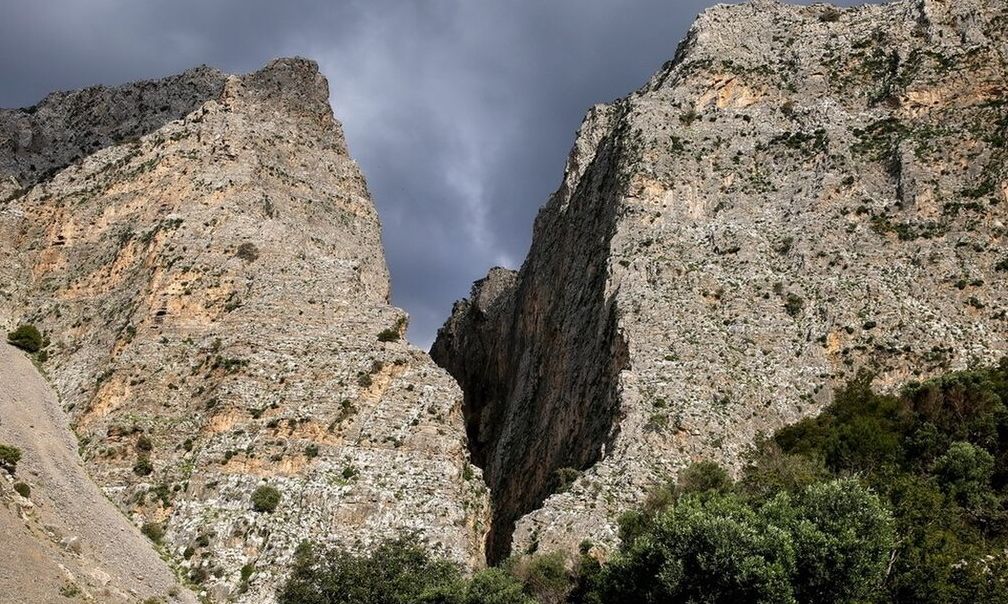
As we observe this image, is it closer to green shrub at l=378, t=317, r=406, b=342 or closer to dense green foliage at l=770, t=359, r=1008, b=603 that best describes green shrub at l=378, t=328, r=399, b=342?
green shrub at l=378, t=317, r=406, b=342

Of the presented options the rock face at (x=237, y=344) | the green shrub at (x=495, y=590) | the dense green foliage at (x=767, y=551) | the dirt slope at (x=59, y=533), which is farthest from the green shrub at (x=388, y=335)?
the dense green foliage at (x=767, y=551)

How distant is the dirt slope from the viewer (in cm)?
3531

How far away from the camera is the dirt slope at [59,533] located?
35.3 meters

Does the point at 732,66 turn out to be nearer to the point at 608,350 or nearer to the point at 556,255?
the point at 556,255

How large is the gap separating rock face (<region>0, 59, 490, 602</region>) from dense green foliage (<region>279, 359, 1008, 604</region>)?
4.51m

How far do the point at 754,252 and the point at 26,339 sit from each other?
51.6 m

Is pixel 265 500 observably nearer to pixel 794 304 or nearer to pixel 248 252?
Answer: pixel 248 252

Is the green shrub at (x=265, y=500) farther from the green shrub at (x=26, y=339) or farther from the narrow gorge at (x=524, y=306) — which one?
the green shrub at (x=26, y=339)

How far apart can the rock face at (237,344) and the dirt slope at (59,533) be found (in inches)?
70.8

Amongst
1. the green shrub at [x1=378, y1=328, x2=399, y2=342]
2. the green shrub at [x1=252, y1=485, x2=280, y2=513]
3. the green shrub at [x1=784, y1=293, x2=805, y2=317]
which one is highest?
the green shrub at [x1=784, y1=293, x2=805, y2=317]

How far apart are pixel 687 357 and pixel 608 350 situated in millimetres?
5970

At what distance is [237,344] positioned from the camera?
187 feet

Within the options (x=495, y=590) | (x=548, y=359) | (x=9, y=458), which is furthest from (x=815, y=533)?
(x=548, y=359)

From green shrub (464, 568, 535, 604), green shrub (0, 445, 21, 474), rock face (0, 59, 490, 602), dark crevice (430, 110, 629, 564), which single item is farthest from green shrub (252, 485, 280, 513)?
dark crevice (430, 110, 629, 564)
